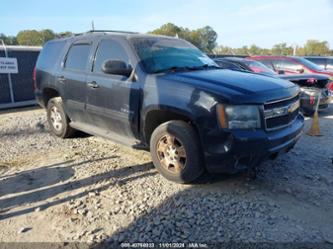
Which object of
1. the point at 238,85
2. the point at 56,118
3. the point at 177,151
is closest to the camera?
the point at 238,85

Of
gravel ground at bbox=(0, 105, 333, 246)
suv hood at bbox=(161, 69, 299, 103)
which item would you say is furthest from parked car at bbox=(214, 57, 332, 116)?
suv hood at bbox=(161, 69, 299, 103)

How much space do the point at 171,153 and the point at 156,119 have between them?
0.53 m

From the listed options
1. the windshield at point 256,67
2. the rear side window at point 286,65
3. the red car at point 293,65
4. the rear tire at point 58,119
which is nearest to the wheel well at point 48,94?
the rear tire at point 58,119

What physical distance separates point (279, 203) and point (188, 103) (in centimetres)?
153

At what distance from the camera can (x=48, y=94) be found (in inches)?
258

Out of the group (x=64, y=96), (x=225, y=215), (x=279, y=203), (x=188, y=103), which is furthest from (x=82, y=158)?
(x=279, y=203)

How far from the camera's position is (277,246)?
2.99 metres

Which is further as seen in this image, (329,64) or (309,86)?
(329,64)

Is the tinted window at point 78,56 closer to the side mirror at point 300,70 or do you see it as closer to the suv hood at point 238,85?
the suv hood at point 238,85

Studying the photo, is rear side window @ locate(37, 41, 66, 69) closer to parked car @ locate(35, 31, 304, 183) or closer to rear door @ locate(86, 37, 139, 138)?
parked car @ locate(35, 31, 304, 183)

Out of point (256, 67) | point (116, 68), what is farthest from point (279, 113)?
point (256, 67)

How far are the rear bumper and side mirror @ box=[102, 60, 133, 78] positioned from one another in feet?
5.23

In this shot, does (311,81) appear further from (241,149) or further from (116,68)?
(116,68)

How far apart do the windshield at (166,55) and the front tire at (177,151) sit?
2.87 ft
